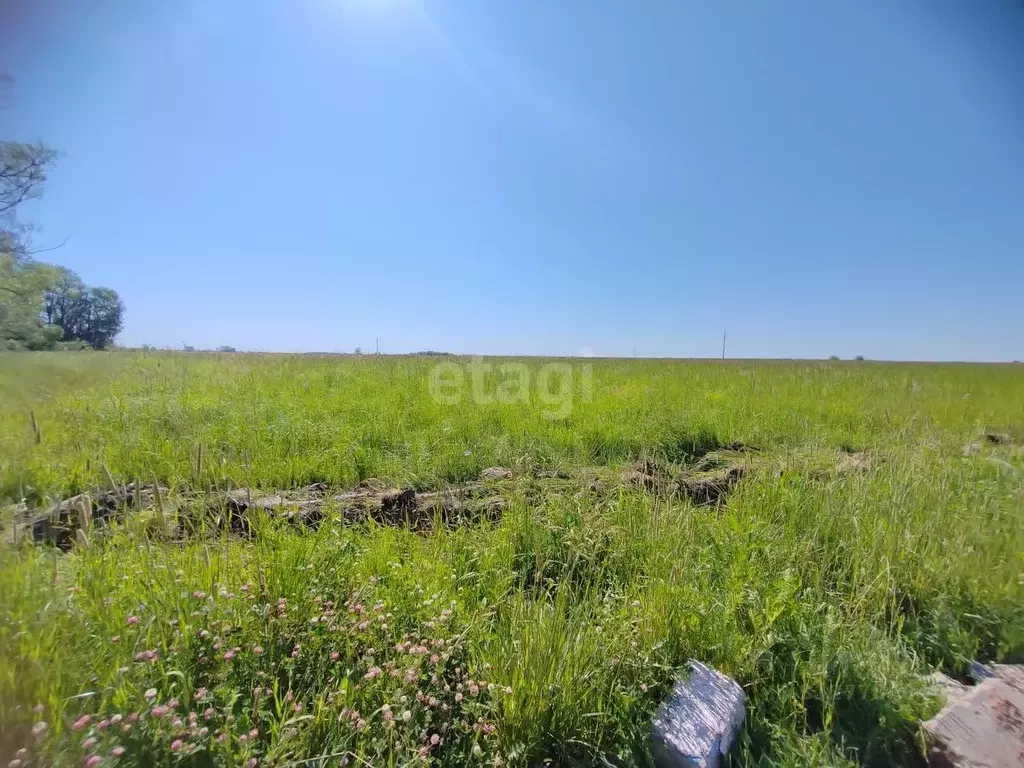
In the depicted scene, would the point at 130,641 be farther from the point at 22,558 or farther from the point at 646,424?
the point at 646,424

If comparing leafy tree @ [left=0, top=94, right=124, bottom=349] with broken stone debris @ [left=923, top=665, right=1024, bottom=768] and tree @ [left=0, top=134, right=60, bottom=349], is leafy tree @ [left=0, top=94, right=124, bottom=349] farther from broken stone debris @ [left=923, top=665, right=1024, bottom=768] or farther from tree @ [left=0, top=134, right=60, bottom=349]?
broken stone debris @ [left=923, top=665, right=1024, bottom=768]

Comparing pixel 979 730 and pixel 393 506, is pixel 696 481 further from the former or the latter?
pixel 393 506

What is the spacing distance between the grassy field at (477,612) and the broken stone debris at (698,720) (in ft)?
0.24

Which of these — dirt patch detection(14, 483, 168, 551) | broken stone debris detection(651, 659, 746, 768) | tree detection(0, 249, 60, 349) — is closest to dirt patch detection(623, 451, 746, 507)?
broken stone debris detection(651, 659, 746, 768)

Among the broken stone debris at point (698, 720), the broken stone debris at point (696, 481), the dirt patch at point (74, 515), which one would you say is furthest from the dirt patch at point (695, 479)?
the dirt patch at point (74, 515)

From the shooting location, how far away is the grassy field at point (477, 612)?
4.32 ft

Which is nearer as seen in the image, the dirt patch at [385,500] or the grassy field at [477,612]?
the grassy field at [477,612]

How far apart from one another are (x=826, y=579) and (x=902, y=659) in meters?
0.59

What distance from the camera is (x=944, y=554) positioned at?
2.65 meters

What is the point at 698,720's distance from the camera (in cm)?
151

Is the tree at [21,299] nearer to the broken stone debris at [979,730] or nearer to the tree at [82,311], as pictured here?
the tree at [82,311]

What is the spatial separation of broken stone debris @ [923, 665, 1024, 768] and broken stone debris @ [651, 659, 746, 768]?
0.68 metres

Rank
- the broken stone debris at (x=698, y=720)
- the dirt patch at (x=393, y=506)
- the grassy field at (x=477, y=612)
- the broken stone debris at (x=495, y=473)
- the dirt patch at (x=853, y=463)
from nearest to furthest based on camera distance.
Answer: the grassy field at (x=477, y=612) → the broken stone debris at (x=698, y=720) → the dirt patch at (x=393, y=506) → the broken stone debris at (x=495, y=473) → the dirt patch at (x=853, y=463)

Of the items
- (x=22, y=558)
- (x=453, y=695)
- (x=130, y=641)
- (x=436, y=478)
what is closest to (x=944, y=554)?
(x=453, y=695)
